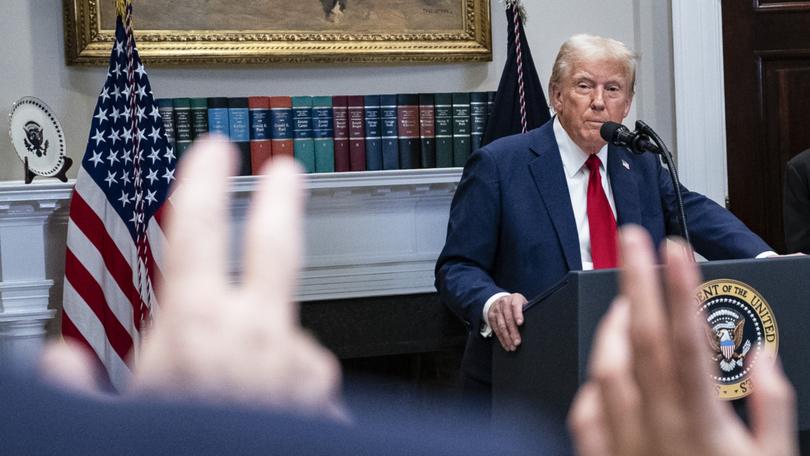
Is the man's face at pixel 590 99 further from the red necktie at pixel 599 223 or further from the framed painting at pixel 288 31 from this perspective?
the framed painting at pixel 288 31

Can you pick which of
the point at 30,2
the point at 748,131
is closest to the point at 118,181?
the point at 30,2

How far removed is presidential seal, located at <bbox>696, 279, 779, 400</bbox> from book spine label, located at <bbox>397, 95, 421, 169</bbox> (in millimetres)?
2928

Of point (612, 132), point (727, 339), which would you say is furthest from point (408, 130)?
point (727, 339)

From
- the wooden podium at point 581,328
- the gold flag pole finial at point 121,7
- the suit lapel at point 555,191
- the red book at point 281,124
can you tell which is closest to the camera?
the wooden podium at point 581,328

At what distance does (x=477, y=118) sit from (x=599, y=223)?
229 centimetres

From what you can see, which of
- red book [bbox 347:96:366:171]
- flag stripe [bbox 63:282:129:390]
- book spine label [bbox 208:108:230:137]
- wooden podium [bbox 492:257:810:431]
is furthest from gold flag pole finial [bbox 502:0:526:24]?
wooden podium [bbox 492:257:810:431]

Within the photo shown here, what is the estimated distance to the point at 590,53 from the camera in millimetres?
2875

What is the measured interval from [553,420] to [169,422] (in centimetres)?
179

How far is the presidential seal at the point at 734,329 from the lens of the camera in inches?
78.1

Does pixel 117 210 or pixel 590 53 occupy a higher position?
pixel 590 53

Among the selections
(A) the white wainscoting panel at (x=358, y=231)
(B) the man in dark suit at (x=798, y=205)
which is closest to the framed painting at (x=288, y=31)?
(A) the white wainscoting panel at (x=358, y=231)

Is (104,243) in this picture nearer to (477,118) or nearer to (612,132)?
(477,118)

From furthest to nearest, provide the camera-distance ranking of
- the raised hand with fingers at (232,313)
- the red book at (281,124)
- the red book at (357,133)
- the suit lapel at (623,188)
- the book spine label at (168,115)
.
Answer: the red book at (357,133)
the red book at (281,124)
the book spine label at (168,115)
the suit lapel at (623,188)
the raised hand with fingers at (232,313)

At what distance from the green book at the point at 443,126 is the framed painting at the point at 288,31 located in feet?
0.91
